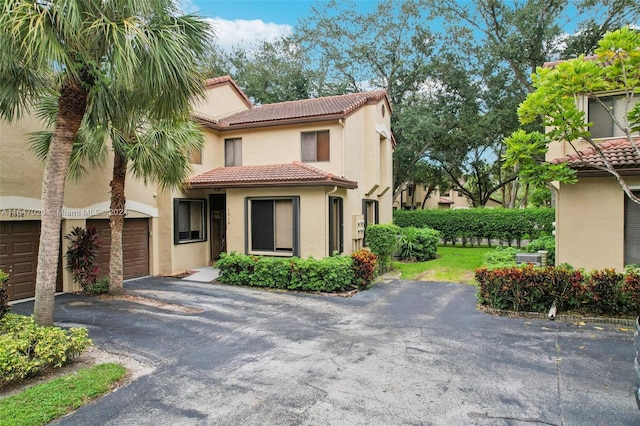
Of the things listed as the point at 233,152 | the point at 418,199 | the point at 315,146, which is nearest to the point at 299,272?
the point at 315,146

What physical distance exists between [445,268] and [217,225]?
1005 centimetres

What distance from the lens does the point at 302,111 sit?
15.7 metres

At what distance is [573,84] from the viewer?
7.85 metres

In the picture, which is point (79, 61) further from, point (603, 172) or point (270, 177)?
point (603, 172)

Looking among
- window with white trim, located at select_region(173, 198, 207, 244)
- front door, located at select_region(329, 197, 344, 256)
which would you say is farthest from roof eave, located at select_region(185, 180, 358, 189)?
window with white trim, located at select_region(173, 198, 207, 244)

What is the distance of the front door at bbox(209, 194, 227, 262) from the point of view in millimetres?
16062

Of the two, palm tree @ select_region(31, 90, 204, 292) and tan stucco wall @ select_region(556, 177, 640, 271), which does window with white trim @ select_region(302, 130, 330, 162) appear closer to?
palm tree @ select_region(31, 90, 204, 292)

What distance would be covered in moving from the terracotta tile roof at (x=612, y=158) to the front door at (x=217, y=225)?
12383 mm

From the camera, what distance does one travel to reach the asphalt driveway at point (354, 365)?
4.59 m

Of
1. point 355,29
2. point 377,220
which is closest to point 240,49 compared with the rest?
point 355,29

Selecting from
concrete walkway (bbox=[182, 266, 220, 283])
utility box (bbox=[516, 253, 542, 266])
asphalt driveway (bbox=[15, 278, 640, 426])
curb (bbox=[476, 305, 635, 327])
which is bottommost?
asphalt driveway (bbox=[15, 278, 640, 426])

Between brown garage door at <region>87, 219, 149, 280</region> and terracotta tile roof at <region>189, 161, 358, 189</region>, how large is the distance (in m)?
2.54

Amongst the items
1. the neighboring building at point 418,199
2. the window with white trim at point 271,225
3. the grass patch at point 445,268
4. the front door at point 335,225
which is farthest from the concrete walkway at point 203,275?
the neighboring building at point 418,199

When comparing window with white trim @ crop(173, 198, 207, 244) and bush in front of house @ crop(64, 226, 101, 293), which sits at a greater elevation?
window with white trim @ crop(173, 198, 207, 244)
